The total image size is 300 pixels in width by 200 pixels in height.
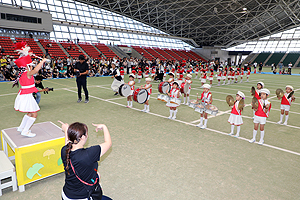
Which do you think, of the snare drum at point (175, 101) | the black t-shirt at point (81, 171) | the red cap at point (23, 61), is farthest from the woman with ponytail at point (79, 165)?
the snare drum at point (175, 101)

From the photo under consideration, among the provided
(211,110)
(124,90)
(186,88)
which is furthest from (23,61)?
(186,88)

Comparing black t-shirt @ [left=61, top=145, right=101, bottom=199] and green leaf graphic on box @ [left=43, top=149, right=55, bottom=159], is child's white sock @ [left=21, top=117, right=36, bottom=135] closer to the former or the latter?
green leaf graphic on box @ [left=43, top=149, right=55, bottom=159]

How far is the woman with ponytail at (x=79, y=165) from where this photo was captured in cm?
210

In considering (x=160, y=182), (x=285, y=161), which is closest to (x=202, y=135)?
(x=285, y=161)

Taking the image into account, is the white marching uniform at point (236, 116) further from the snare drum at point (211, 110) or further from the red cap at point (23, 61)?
the red cap at point (23, 61)

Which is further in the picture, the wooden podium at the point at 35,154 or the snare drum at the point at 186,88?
the snare drum at the point at 186,88

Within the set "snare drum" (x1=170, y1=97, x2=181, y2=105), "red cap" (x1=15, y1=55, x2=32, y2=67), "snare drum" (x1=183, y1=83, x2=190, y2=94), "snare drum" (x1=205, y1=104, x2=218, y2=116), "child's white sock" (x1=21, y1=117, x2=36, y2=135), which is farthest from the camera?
"snare drum" (x1=183, y1=83, x2=190, y2=94)

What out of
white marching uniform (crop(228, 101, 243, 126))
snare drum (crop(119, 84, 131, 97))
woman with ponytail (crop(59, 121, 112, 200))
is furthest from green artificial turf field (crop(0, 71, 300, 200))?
woman with ponytail (crop(59, 121, 112, 200))

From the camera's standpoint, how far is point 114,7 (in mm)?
44094

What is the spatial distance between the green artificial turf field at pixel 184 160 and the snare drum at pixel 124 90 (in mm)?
→ 984

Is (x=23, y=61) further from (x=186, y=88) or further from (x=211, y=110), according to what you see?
(x=186, y=88)

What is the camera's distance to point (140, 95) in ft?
26.2

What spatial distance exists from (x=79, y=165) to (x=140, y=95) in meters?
5.97

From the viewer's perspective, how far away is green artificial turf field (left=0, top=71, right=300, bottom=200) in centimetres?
345
